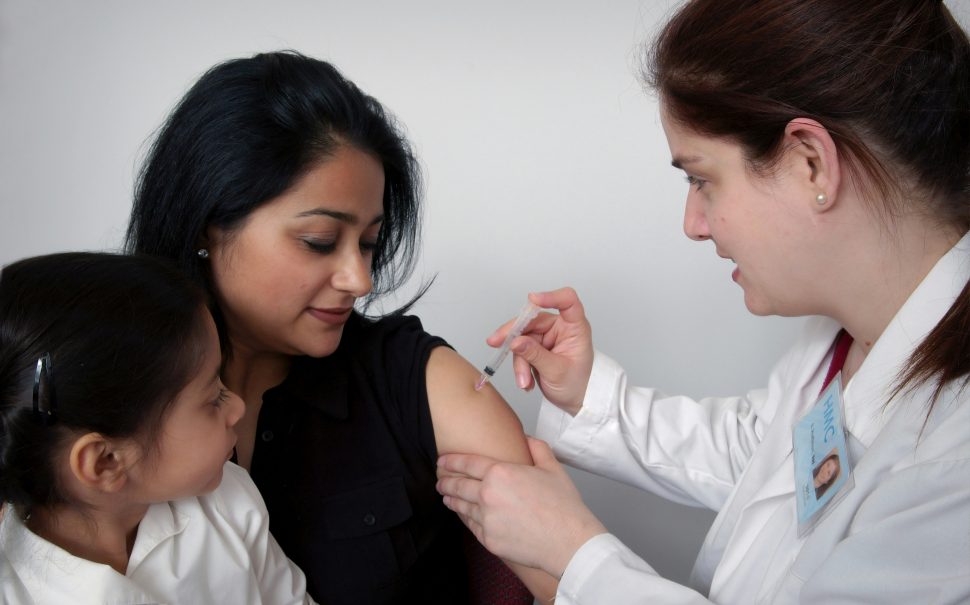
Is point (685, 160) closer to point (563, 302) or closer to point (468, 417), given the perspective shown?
point (563, 302)

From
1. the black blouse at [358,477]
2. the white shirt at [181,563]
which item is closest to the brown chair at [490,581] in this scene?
the black blouse at [358,477]

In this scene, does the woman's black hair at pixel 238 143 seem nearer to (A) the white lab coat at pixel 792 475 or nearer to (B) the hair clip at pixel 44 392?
(B) the hair clip at pixel 44 392

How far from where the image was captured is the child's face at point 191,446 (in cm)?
119

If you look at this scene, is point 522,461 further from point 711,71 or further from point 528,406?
point 528,406

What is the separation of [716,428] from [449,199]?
111 centimetres

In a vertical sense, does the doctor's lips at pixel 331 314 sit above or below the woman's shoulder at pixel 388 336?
above

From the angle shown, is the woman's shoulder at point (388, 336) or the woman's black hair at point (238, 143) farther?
the woman's shoulder at point (388, 336)

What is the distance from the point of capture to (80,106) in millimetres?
2551

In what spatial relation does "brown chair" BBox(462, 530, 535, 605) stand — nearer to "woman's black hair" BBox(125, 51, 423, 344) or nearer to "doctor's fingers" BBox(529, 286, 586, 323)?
"doctor's fingers" BBox(529, 286, 586, 323)

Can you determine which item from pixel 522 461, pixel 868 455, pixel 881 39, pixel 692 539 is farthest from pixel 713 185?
pixel 692 539

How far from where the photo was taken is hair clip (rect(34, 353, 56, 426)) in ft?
3.51

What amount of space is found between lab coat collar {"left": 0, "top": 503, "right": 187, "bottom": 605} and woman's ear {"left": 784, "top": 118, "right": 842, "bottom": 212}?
109cm

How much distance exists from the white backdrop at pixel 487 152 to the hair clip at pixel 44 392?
1397 mm

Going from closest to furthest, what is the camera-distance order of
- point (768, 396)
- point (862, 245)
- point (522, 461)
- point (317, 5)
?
point (862, 245), point (522, 461), point (768, 396), point (317, 5)
